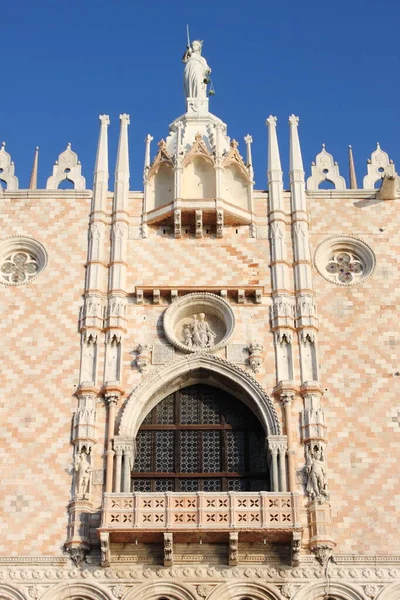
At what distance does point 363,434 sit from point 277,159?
25.4 feet

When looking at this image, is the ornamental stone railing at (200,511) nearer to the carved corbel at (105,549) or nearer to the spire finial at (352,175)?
the carved corbel at (105,549)

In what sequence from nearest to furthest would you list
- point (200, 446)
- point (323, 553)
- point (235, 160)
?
1. point (323, 553)
2. point (200, 446)
3. point (235, 160)

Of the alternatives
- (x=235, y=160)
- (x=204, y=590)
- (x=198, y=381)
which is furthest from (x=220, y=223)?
(x=204, y=590)

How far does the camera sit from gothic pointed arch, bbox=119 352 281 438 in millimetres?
22750

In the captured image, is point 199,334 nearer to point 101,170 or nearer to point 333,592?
point 101,170

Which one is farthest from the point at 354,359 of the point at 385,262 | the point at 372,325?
the point at 385,262

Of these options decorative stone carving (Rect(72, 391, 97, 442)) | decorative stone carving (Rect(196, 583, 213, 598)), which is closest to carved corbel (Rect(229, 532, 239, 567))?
decorative stone carving (Rect(196, 583, 213, 598))

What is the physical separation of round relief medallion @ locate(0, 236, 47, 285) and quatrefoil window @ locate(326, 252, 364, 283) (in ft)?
22.7

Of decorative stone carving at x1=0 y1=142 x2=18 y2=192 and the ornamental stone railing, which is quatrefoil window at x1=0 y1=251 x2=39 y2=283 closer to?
decorative stone carving at x1=0 y1=142 x2=18 y2=192

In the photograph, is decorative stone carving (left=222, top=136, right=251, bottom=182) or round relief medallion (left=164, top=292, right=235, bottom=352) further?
decorative stone carving (left=222, top=136, right=251, bottom=182)

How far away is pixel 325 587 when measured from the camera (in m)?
20.9

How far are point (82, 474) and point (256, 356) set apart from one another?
4.68 meters

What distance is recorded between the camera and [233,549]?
68.1 feet

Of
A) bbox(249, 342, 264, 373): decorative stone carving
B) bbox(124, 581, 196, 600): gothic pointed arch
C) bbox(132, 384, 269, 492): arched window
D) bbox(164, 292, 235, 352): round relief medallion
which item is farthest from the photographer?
bbox(164, 292, 235, 352): round relief medallion
